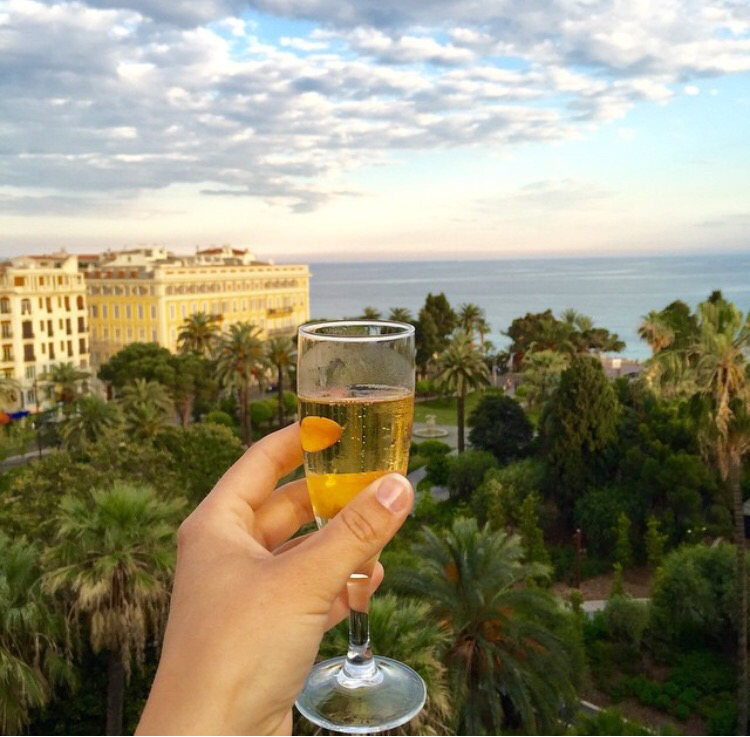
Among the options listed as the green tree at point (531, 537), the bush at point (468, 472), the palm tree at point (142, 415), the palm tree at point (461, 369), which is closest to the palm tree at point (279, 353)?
the palm tree at point (461, 369)

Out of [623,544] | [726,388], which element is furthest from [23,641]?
[623,544]

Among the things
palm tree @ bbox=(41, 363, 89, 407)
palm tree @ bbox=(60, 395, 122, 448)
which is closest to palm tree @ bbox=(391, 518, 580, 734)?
palm tree @ bbox=(60, 395, 122, 448)

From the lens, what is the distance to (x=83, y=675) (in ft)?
48.3

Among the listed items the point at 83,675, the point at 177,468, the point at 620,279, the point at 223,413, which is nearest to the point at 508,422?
the point at 177,468

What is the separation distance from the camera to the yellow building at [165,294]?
67.9 meters

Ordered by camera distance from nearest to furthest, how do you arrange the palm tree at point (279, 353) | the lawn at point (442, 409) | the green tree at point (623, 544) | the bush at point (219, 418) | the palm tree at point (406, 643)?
the palm tree at point (406, 643)
the green tree at point (623, 544)
the palm tree at point (279, 353)
the bush at point (219, 418)
the lawn at point (442, 409)

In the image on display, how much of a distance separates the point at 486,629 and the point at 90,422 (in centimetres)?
2056

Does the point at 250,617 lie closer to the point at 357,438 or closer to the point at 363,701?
the point at 357,438

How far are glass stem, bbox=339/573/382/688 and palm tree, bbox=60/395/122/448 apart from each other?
27842 mm

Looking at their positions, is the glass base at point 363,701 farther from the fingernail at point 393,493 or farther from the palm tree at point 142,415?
the palm tree at point 142,415

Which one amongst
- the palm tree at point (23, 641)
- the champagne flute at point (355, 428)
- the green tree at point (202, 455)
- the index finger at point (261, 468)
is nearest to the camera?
the champagne flute at point (355, 428)

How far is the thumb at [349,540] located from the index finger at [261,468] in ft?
1.41

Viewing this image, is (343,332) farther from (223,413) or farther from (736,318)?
(223,413)

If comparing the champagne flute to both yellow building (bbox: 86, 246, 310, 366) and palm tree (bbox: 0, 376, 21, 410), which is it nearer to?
palm tree (bbox: 0, 376, 21, 410)
